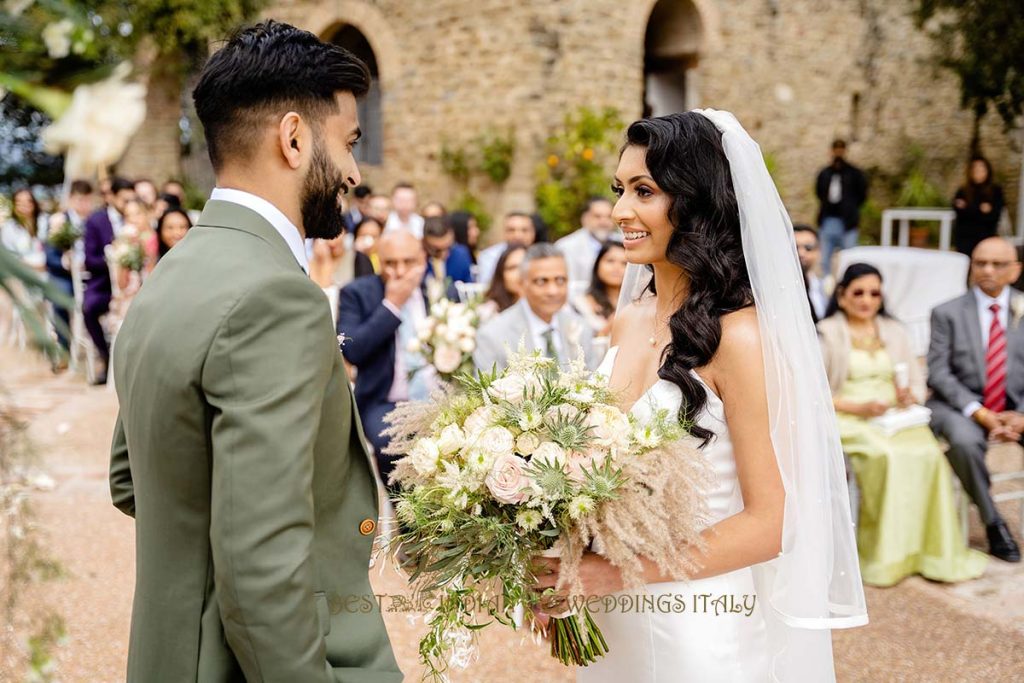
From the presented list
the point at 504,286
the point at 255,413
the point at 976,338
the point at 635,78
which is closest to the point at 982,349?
the point at 976,338

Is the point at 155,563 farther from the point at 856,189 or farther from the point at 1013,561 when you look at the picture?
the point at 856,189

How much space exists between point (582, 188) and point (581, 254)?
353cm

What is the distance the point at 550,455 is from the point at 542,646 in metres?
2.34

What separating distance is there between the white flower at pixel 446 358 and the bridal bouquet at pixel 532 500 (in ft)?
8.98

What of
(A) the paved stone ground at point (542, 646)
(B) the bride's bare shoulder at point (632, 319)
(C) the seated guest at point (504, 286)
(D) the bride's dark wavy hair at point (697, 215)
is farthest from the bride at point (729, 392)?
(C) the seated guest at point (504, 286)

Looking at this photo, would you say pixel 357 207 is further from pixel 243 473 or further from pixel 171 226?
pixel 243 473

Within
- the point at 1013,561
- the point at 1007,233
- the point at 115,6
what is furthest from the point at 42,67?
the point at 1007,233

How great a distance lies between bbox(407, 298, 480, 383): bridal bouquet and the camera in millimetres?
4918

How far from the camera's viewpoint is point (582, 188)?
455 inches

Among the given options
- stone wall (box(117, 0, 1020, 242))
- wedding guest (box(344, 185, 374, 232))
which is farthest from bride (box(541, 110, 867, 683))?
stone wall (box(117, 0, 1020, 242))

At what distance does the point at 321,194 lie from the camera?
168cm

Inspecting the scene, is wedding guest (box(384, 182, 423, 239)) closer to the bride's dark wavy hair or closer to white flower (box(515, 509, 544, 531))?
the bride's dark wavy hair

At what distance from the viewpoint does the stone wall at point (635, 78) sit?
1174 cm

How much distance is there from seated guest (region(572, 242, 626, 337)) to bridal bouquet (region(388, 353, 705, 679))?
141 inches
